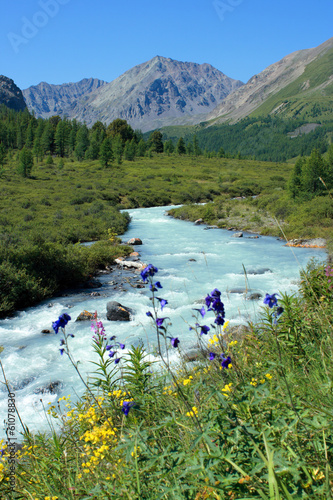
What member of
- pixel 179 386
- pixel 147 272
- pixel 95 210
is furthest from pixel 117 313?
pixel 95 210

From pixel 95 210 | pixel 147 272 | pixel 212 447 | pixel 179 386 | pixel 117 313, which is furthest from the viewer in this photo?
pixel 95 210

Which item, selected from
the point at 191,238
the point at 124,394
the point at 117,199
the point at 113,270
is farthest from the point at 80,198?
the point at 124,394

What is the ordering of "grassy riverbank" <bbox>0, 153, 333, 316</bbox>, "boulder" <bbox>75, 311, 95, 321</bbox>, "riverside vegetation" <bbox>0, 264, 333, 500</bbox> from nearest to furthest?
"riverside vegetation" <bbox>0, 264, 333, 500</bbox>
"boulder" <bbox>75, 311, 95, 321</bbox>
"grassy riverbank" <bbox>0, 153, 333, 316</bbox>

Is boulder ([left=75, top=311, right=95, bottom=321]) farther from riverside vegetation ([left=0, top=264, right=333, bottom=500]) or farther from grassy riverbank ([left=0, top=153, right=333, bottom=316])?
riverside vegetation ([left=0, top=264, right=333, bottom=500])

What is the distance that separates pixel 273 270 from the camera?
15531 millimetres

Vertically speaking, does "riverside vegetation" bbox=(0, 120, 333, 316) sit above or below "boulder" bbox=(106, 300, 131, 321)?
above

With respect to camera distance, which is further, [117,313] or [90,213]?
[90,213]

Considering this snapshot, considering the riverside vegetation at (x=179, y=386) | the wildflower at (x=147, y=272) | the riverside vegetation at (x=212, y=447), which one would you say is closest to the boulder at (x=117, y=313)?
the riverside vegetation at (x=179, y=386)

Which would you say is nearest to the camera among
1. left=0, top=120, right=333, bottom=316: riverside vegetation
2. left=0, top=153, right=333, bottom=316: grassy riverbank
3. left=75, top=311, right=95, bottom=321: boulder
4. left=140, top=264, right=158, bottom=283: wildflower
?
left=140, top=264, right=158, bottom=283: wildflower

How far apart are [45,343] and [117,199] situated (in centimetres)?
3493

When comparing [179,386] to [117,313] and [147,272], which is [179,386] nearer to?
[147,272]

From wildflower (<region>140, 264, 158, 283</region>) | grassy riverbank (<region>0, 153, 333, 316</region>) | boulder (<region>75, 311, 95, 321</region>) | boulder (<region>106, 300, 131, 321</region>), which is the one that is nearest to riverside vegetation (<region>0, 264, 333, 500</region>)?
wildflower (<region>140, 264, 158, 283</region>)

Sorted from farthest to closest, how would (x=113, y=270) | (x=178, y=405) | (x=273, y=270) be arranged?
(x=113, y=270), (x=273, y=270), (x=178, y=405)

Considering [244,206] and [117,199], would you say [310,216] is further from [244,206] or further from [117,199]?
[117,199]
